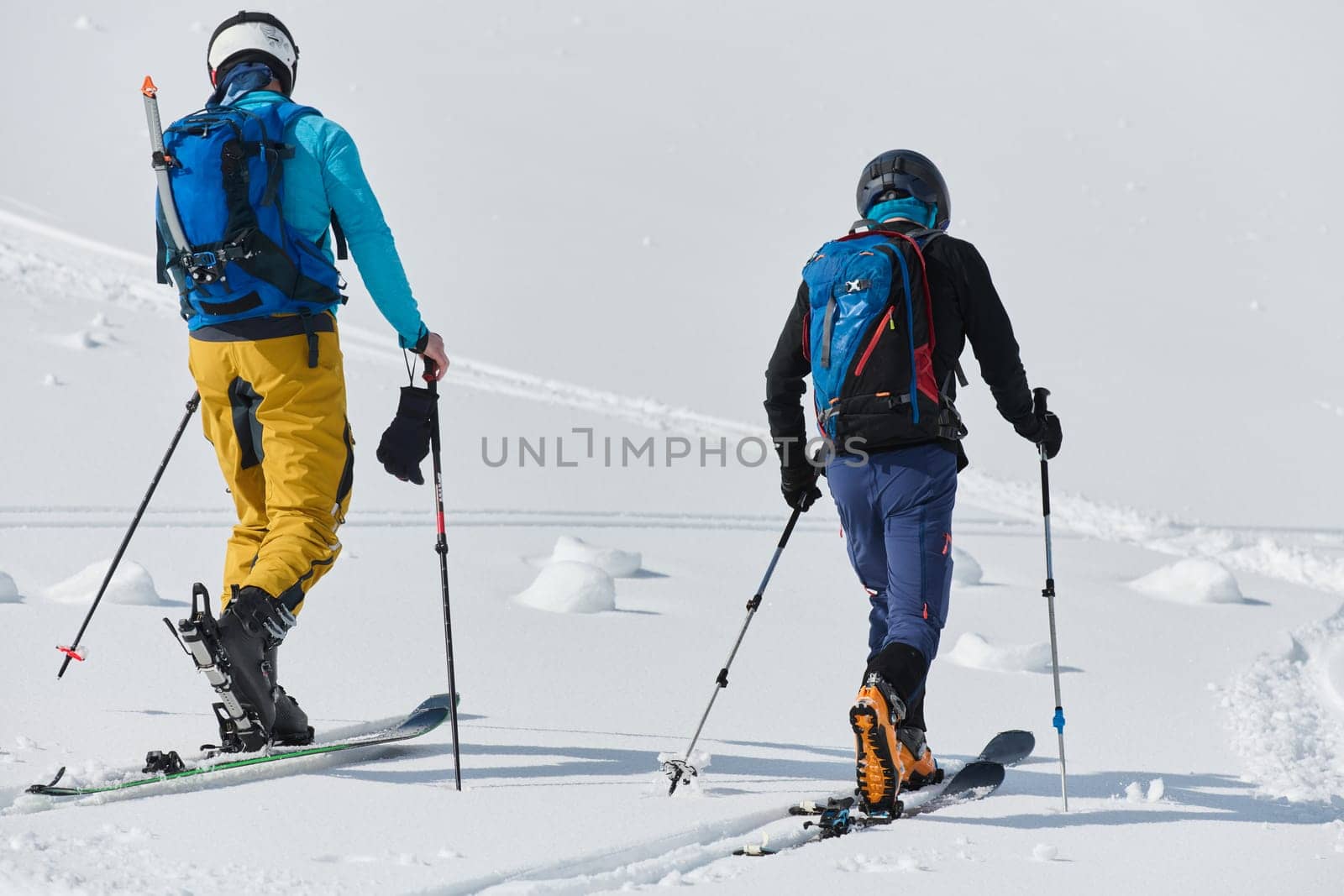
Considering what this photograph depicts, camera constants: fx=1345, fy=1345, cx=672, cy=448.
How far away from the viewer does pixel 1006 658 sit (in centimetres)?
564

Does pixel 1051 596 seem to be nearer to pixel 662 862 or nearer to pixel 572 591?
pixel 662 862

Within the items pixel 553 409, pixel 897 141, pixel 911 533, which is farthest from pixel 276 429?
pixel 897 141

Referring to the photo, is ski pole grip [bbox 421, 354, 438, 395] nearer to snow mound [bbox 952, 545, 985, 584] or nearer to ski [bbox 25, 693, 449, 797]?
ski [bbox 25, 693, 449, 797]

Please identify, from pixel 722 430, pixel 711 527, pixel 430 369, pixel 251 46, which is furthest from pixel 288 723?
pixel 722 430

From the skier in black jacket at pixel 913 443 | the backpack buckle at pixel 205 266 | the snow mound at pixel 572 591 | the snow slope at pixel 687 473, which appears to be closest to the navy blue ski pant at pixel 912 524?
the skier in black jacket at pixel 913 443

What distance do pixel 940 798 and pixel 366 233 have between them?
231 centimetres

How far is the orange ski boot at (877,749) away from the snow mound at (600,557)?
10.1 feet

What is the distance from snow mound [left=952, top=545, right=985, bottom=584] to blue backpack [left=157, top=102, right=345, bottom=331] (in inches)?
168

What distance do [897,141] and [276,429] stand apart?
16.8 metres

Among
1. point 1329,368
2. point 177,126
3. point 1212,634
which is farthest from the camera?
point 1329,368

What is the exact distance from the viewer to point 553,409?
1072 centimetres

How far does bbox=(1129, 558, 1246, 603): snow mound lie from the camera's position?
7.14 meters

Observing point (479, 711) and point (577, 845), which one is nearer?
point (577, 845)

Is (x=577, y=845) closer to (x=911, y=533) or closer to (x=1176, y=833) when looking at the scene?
(x=911, y=533)
